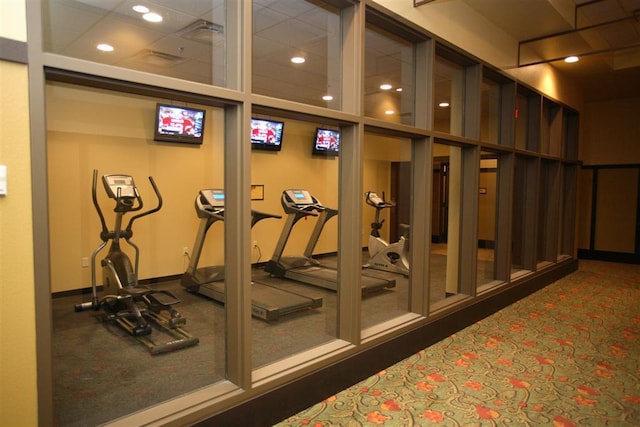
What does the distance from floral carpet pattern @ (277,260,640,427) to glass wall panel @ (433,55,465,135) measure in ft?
8.05

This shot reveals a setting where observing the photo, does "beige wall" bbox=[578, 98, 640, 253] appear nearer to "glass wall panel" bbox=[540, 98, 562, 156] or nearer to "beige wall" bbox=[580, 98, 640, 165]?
"beige wall" bbox=[580, 98, 640, 165]

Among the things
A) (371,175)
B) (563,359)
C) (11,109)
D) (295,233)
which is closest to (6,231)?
(11,109)

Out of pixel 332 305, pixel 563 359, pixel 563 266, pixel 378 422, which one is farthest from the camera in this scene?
pixel 563 266

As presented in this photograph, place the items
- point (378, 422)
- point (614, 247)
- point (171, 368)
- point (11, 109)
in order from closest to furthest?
point (11, 109)
point (378, 422)
point (171, 368)
point (614, 247)

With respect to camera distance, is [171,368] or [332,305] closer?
[171,368]

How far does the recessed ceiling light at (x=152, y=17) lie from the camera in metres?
4.44

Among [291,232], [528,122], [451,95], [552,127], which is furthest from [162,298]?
[552,127]

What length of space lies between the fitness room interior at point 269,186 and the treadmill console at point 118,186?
2cm

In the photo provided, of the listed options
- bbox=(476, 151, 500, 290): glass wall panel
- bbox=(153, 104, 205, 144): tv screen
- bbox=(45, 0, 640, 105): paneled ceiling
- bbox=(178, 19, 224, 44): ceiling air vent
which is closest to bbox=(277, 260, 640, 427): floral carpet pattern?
bbox=(476, 151, 500, 290): glass wall panel

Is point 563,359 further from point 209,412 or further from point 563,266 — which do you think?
point 563,266

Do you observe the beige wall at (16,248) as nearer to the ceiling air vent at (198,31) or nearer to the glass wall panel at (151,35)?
the glass wall panel at (151,35)

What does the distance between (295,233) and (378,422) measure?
4.24m

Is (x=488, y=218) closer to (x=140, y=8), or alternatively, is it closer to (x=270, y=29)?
(x=270, y=29)

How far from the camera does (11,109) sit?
5.99 ft
